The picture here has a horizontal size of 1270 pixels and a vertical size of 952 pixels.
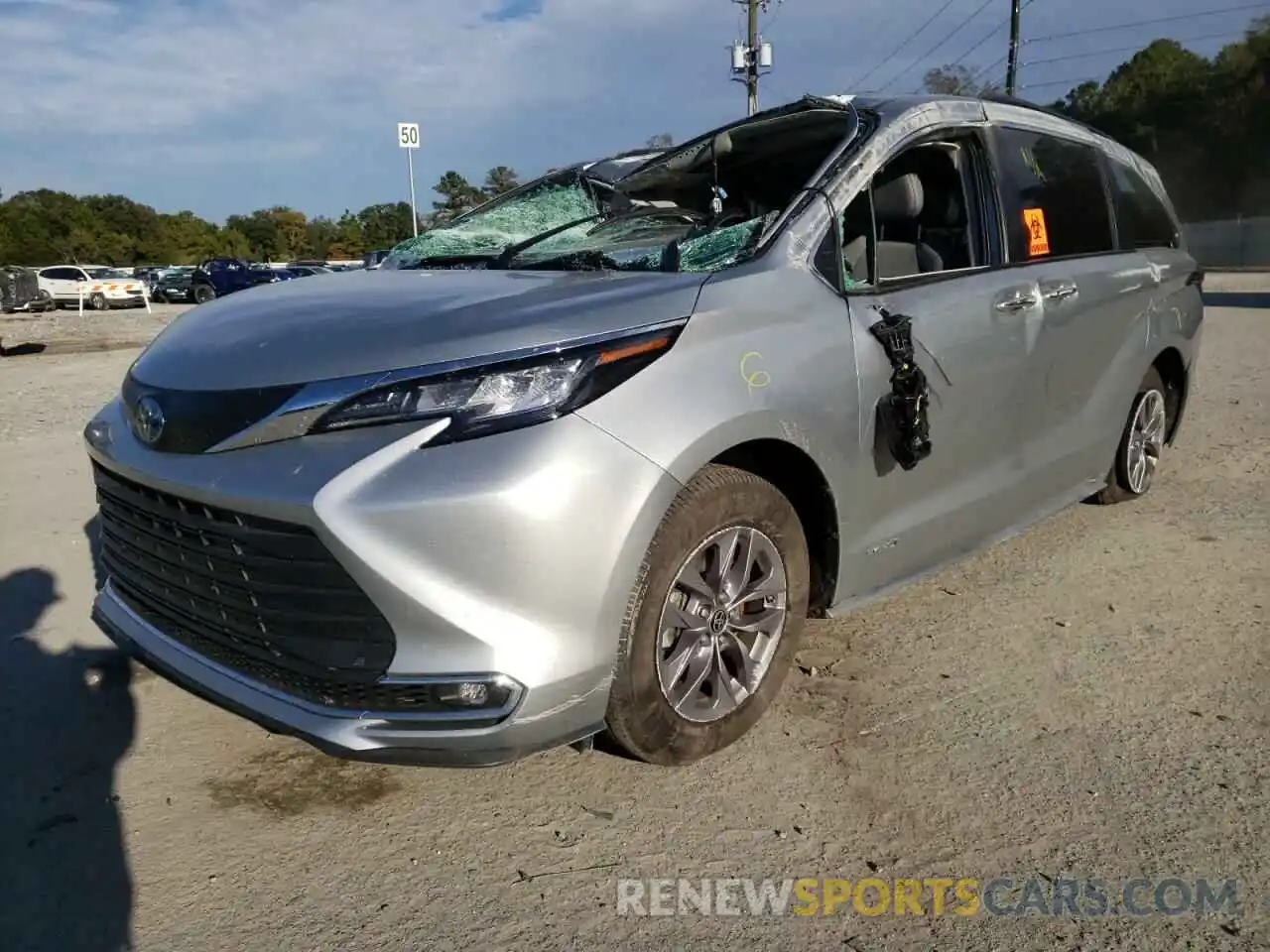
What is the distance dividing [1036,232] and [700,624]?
2311 millimetres

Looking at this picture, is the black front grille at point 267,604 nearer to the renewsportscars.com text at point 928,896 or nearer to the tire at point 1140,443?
the renewsportscars.com text at point 928,896

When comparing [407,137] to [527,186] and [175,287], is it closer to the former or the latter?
[527,186]

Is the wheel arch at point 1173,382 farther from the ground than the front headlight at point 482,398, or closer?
closer

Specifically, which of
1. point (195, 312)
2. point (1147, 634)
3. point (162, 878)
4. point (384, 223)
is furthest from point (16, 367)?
point (384, 223)

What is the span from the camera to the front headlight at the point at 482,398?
2158mm

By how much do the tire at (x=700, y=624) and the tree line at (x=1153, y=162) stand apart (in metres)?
32.6

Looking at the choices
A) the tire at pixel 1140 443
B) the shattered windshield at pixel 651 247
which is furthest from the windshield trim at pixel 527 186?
the tire at pixel 1140 443

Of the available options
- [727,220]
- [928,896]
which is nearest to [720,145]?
[727,220]

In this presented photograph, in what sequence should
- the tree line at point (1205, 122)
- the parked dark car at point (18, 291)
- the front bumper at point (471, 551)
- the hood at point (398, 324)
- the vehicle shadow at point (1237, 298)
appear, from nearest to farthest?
the front bumper at point (471, 551)
the hood at point (398, 324)
the vehicle shadow at point (1237, 298)
the parked dark car at point (18, 291)
the tree line at point (1205, 122)

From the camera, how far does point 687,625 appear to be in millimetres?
2561

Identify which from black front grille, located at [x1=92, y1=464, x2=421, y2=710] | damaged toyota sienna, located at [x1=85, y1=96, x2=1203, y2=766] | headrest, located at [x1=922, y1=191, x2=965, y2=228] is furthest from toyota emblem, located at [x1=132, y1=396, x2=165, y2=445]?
headrest, located at [x1=922, y1=191, x2=965, y2=228]

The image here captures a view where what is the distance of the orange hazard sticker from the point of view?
12.4 ft

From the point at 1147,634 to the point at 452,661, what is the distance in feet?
8.78

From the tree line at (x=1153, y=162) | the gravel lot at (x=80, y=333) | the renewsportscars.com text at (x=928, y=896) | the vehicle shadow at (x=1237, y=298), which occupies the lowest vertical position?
the renewsportscars.com text at (x=928, y=896)
